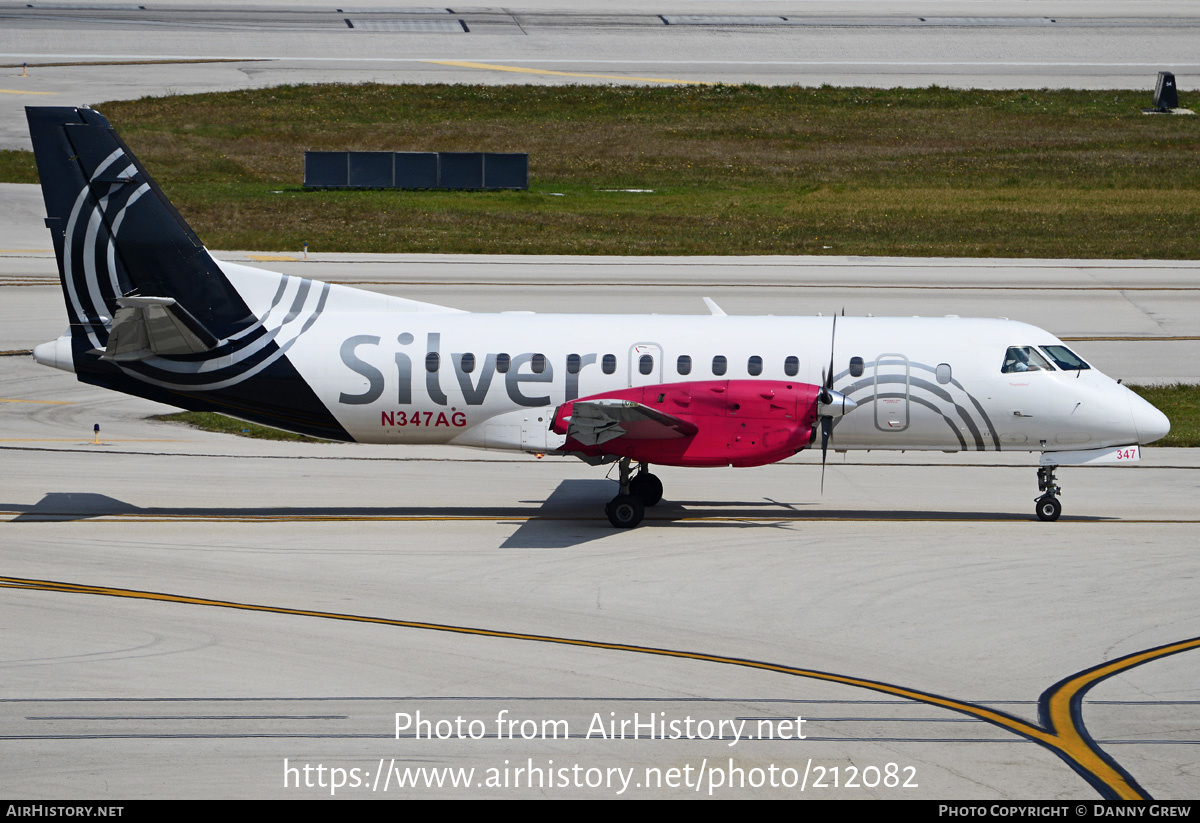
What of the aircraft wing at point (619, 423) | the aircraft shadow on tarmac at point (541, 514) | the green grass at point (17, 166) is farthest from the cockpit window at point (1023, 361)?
the green grass at point (17, 166)

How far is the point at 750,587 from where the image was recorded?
57.8 feet

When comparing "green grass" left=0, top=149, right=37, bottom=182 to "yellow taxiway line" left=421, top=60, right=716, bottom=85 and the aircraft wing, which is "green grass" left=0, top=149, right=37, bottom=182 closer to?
"yellow taxiway line" left=421, top=60, right=716, bottom=85

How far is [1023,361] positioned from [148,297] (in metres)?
14.0

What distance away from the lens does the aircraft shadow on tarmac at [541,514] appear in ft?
68.4

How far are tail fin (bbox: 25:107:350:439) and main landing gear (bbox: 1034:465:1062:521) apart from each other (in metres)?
11.6

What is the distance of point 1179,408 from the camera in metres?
29.0

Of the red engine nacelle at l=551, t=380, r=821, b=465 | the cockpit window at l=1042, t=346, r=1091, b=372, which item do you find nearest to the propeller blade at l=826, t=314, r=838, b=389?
the red engine nacelle at l=551, t=380, r=821, b=465

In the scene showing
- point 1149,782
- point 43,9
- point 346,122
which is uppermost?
point 43,9

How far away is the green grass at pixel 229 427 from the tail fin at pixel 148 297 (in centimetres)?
603

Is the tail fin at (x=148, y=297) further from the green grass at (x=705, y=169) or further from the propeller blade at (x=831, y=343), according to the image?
the green grass at (x=705, y=169)

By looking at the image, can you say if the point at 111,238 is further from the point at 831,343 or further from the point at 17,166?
the point at 17,166

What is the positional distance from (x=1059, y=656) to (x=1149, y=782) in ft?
11.0

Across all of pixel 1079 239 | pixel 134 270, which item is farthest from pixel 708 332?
pixel 1079 239

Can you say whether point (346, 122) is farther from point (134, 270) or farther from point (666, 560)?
point (666, 560)
